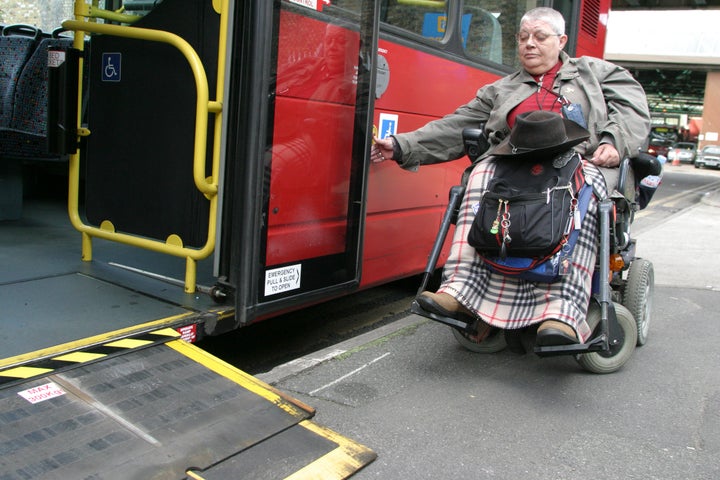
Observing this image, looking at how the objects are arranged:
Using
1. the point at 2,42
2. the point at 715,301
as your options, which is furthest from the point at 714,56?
the point at 2,42

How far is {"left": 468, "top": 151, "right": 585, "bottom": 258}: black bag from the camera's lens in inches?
105

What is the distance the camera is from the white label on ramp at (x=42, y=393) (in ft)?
6.70

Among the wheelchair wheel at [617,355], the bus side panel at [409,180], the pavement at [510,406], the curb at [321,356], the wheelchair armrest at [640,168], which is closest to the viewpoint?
the pavement at [510,406]

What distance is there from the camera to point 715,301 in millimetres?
4668

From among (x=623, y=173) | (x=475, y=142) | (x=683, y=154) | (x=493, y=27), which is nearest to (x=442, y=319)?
(x=475, y=142)

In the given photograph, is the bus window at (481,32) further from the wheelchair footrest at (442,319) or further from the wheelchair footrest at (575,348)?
the wheelchair footrest at (575,348)

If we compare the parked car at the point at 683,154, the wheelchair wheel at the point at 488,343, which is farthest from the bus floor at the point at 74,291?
the parked car at the point at 683,154

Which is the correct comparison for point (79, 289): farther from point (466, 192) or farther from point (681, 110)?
point (681, 110)

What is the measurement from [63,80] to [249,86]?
1.25 metres

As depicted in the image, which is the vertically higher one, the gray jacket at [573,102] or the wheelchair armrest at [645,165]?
the gray jacket at [573,102]

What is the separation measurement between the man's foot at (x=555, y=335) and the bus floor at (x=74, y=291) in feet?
4.59

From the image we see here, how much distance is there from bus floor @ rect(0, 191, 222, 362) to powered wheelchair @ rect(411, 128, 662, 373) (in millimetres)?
1189

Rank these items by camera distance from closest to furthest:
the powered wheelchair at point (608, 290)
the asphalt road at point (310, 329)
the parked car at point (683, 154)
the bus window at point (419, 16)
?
the powered wheelchair at point (608, 290) < the bus window at point (419, 16) < the asphalt road at point (310, 329) < the parked car at point (683, 154)

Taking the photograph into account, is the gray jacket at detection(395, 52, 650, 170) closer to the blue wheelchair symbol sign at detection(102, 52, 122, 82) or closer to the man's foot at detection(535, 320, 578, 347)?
the man's foot at detection(535, 320, 578, 347)
